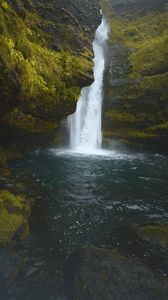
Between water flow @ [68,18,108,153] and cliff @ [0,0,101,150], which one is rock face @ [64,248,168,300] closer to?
cliff @ [0,0,101,150]

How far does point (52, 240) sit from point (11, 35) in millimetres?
6319

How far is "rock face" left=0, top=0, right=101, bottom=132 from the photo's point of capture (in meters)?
8.99

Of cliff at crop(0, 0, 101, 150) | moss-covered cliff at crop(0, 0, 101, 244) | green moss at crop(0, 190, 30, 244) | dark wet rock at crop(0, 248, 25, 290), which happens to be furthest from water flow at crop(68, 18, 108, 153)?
dark wet rock at crop(0, 248, 25, 290)

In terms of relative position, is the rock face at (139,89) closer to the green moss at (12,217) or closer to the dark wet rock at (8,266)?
the green moss at (12,217)

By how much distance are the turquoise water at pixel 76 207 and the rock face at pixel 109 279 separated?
1.08 feet

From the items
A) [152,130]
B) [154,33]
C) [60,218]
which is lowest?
[60,218]

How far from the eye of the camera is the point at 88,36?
19.7 meters

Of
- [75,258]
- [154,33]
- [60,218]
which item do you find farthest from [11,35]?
[154,33]

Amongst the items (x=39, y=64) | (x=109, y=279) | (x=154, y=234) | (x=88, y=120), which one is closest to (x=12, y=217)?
(x=109, y=279)

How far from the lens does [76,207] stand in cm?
929

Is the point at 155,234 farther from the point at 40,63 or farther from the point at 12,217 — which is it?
the point at 40,63

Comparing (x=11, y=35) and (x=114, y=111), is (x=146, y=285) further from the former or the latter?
(x=114, y=111)

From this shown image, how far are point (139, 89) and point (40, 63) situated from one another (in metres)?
11.2

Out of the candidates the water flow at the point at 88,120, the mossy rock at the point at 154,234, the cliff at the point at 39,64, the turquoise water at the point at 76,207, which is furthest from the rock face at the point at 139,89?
the mossy rock at the point at 154,234
